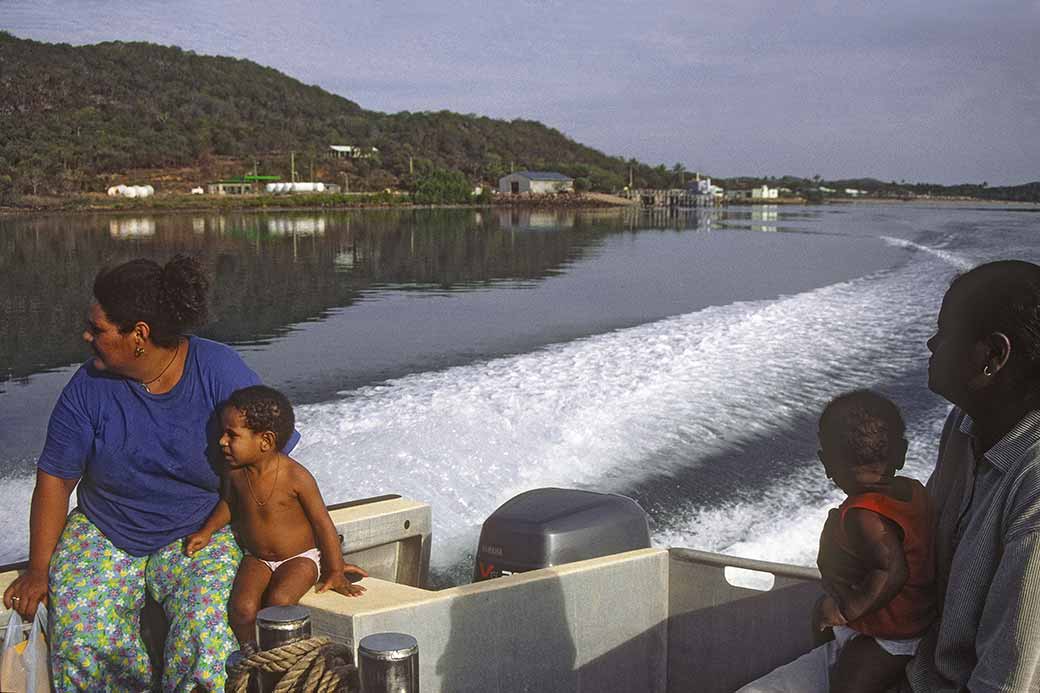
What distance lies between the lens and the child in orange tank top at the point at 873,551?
207 cm

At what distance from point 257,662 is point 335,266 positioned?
24497 mm

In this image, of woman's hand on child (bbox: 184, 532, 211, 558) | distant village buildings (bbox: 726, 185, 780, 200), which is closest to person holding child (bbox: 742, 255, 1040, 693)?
woman's hand on child (bbox: 184, 532, 211, 558)

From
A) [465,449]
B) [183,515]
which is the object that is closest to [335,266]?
[465,449]

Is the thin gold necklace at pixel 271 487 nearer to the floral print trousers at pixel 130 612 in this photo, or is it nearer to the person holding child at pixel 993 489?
the floral print trousers at pixel 130 612

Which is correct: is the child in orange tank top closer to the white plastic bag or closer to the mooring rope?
the mooring rope

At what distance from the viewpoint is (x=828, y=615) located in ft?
7.17

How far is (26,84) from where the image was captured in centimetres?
8781

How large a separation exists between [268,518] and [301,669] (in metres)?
0.95

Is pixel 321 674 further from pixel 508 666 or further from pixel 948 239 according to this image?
pixel 948 239

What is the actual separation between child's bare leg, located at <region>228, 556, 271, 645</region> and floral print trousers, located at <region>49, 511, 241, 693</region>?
0.07ft

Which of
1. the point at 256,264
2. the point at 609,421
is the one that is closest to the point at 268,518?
the point at 609,421

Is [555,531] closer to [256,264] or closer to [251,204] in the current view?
[256,264]

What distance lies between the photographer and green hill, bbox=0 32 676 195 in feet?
269

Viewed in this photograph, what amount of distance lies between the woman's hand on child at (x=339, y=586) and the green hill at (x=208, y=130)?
7246cm
